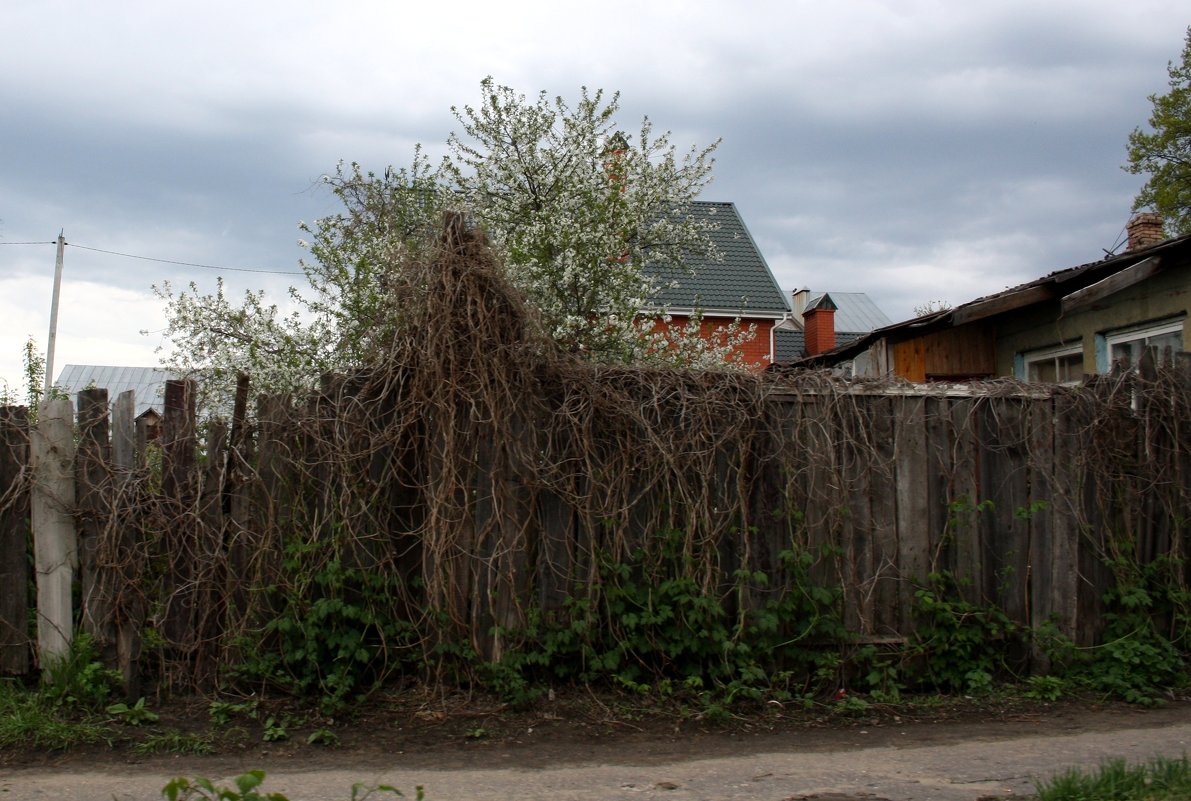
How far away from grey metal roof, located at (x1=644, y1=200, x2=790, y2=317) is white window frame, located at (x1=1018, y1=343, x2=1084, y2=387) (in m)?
13.8

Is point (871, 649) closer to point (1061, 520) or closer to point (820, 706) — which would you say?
point (820, 706)

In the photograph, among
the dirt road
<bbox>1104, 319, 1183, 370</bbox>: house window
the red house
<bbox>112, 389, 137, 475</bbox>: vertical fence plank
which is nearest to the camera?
the dirt road

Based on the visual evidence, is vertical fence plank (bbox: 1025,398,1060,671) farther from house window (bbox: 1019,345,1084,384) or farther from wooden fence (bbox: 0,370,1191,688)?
house window (bbox: 1019,345,1084,384)

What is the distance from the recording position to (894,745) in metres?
5.61

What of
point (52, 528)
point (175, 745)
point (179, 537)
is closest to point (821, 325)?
point (179, 537)

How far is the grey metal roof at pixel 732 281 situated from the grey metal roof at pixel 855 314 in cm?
1448

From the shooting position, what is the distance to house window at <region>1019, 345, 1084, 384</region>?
40.3ft

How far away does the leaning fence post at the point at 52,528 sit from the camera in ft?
19.6

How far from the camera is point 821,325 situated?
33.1 meters

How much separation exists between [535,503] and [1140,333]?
27.2ft

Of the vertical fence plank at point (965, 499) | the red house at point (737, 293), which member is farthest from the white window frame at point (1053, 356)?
the red house at point (737, 293)

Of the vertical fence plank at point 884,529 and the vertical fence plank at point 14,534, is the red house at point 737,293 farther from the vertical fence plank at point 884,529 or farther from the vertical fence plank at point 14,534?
the vertical fence plank at point 14,534

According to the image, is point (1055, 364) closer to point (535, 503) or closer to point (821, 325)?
point (535, 503)

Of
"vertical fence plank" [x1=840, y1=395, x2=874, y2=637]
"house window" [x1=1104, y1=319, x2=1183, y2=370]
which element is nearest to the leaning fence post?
"vertical fence plank" [x1=840, y1=395, x2=874, y2=637]
